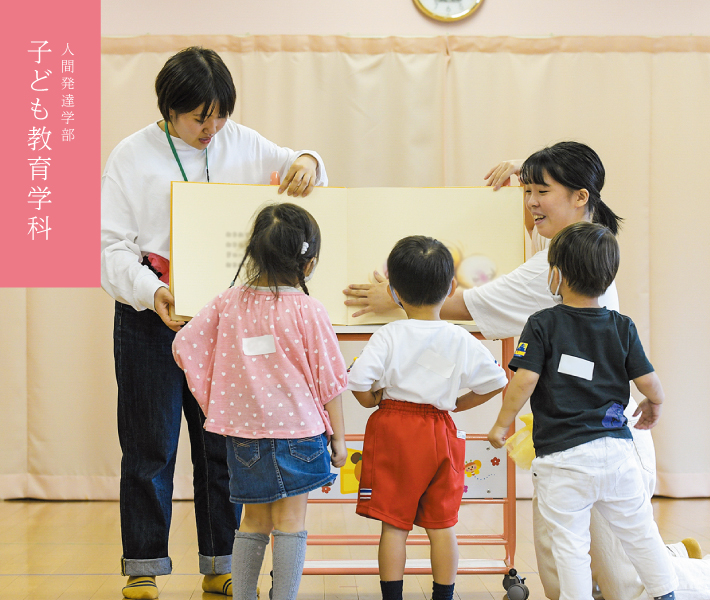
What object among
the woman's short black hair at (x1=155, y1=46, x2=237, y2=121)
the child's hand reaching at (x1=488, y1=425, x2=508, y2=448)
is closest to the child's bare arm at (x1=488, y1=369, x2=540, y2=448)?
the child's hand reaching at (x1=488, y1=425, x2=508, y2=448)

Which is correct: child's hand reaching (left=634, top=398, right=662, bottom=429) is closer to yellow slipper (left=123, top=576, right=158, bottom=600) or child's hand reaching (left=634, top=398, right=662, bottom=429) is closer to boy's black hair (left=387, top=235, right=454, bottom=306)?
boy's black hair (left=387, top=235, right=454, bottom=306)

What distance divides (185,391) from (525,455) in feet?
2.79

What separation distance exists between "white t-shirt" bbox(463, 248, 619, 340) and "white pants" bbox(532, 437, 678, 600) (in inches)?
14.2

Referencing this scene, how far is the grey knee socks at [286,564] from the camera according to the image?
1.35 m

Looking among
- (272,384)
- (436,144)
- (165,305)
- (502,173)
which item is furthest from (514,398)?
(436,144)


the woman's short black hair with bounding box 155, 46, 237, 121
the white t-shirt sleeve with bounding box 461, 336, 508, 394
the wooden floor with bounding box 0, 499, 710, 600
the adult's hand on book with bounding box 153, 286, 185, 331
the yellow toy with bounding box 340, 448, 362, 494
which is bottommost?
the wooden floor with bounding box 0, 499, 710, 600

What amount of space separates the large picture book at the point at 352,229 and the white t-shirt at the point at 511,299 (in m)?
0.17

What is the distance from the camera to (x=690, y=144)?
295cm

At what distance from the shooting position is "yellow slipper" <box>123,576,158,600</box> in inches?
66.3

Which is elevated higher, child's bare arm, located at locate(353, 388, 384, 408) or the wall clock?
the wall clock

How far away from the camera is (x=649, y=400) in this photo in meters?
1.44

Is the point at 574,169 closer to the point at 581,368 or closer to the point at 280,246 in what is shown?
the point at 581,368

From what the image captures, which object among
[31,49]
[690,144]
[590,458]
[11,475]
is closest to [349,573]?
[590,458]

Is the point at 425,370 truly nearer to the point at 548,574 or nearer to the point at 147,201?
the point at 548,574
